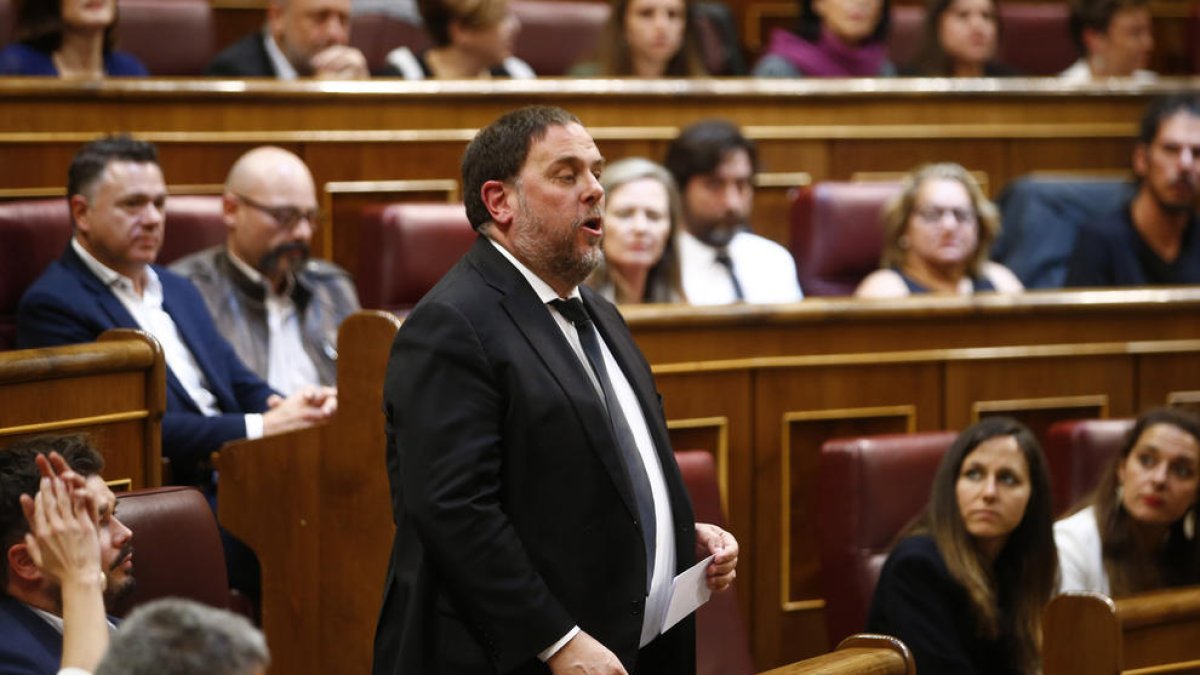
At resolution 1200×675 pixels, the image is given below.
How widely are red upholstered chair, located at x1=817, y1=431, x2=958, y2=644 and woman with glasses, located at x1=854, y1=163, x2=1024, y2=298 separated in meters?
0.33

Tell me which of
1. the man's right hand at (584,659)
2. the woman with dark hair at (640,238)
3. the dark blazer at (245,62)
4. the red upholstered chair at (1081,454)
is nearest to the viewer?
the man's right hand at (584,659)

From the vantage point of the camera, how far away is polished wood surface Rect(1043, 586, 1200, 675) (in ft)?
3.26

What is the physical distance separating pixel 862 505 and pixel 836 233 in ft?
1.62

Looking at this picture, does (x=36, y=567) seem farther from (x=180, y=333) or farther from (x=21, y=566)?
(x=180, y=333)

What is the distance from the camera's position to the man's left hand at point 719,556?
81 cm

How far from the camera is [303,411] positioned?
3.88ft

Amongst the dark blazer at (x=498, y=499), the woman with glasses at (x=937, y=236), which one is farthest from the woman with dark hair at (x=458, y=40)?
the dark blazer at (x=498, y=499)

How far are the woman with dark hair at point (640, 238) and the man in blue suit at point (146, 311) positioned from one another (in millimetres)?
318

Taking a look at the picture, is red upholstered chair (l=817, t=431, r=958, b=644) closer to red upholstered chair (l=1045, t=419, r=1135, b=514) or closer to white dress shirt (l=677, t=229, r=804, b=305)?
red upholstered chair (l=1045, t=419, r=1135, b=514)

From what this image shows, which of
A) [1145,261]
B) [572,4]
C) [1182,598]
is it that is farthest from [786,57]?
[1182,598]

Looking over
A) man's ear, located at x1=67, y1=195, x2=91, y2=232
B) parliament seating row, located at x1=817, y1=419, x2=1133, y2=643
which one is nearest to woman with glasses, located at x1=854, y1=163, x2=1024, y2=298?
parliament seating row, located at x1=817, y1=419, x2=1133, y2=643

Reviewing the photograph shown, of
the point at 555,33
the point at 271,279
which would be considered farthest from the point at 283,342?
the point at 555,33

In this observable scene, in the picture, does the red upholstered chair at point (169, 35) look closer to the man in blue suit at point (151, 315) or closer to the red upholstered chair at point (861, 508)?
the man in blue suit at point (151, 315)

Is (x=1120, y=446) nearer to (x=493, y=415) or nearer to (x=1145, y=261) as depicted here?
(x=1145, y=261)
